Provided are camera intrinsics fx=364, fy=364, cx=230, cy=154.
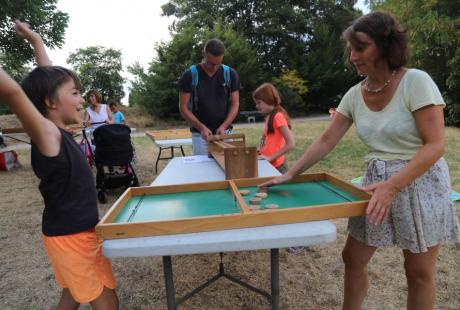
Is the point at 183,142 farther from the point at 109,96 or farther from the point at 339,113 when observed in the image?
the point at 109,96

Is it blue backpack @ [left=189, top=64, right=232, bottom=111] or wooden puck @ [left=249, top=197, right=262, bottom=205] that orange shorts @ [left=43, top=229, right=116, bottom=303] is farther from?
blue backpack @ [left=189, top=64, right=232, bottom=111]

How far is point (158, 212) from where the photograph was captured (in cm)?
161

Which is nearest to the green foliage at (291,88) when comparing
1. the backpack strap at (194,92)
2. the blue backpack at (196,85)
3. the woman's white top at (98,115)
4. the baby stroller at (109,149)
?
the woman's white top at (98,115)

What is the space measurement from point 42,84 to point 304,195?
129 centimetres

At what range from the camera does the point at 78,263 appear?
159 cm

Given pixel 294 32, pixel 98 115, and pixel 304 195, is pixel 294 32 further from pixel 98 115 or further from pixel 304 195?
pixel 304 195

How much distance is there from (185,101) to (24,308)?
89.6 inches

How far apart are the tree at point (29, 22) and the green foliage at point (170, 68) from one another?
8.58 metres

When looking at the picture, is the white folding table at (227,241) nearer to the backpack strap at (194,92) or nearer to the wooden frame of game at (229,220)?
the wooden frame of game at (229,220)

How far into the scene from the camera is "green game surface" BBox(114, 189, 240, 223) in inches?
60.6

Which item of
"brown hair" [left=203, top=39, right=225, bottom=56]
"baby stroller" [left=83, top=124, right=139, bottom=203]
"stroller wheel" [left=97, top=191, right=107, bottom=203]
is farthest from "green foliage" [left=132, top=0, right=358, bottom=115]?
"brown hair" [left=203, top=39, right=225, bottom=56]

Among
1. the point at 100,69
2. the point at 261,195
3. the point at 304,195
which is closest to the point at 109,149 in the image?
the point at 261,195

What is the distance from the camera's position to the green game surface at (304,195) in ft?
5.30

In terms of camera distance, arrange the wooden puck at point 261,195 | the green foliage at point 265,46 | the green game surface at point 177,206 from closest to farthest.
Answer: the green game surface at point 177,206 → the wooden puck at point 261,195 → the green foliage at point 265,46
